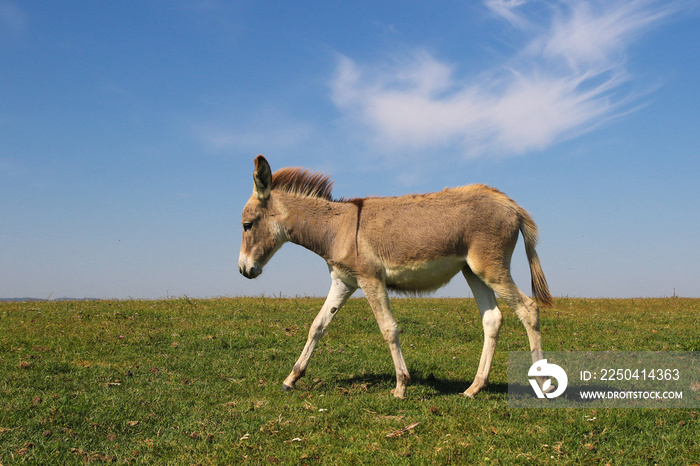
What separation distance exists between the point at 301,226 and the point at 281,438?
4.00m

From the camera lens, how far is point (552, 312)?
1959cm

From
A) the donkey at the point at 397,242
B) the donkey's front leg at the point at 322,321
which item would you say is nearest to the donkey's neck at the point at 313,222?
the donkey at the point at 397,242

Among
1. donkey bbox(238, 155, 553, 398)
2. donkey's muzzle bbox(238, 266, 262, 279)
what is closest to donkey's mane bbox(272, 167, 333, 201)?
donkey bbox(238, 155, 553, 398)

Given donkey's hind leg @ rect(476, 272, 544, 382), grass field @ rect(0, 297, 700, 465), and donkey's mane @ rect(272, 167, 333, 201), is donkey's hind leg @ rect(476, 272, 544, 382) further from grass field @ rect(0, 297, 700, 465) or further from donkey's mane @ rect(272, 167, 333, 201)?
donkey's mane @ rect(272, 167, 333, 201)

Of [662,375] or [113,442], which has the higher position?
[662,375]

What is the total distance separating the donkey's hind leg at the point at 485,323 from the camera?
9.16 meters

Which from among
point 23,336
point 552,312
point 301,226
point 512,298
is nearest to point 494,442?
point 512,298

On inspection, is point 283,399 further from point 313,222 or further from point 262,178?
point 262,178

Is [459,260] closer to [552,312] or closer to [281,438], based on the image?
[281,438]

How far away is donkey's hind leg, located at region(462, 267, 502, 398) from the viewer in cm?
916

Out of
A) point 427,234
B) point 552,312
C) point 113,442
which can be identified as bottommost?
point 113,442

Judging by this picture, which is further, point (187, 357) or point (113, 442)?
point (187, 357)

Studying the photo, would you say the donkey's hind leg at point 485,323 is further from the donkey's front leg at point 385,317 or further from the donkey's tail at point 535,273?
the donkey's front leg at point 385,317

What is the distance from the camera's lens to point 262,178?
9.64 m
